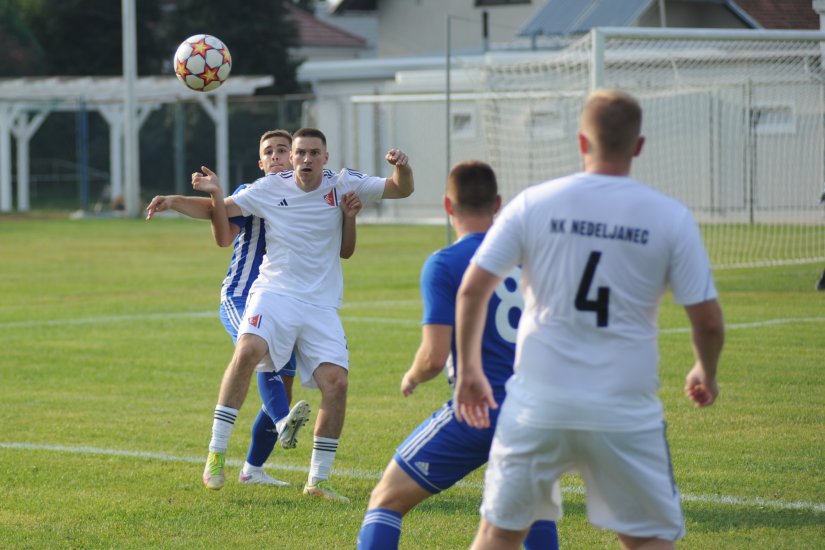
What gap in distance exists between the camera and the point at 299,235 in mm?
7344

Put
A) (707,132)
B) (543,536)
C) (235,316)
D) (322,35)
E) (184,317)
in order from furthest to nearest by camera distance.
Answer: (322,35)
(707,132)
(184,317)
(235,316)
(543,536)

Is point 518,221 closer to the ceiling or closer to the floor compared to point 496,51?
closer to the floor

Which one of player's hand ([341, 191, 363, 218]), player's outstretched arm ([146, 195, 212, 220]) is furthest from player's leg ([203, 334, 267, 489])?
player's hand ([341, 191, 363, 218])

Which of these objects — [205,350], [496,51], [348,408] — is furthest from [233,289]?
[496,51]

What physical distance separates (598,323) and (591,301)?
8 centimetres

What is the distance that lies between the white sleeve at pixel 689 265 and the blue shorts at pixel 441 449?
3.47 ft

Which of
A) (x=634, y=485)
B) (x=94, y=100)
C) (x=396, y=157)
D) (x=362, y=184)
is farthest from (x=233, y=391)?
(x=94, y=100)

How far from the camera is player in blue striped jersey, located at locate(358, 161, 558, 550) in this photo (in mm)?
4629

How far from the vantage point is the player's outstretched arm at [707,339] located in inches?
159

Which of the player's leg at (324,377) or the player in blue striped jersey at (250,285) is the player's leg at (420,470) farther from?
the player in blue striped jersey at (250,285)

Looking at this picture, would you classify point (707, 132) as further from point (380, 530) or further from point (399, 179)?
point (380, 530)

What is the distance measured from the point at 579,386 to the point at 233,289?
4.12m

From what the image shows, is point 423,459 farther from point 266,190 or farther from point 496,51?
point 496,51

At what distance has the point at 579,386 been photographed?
4.02 meters
